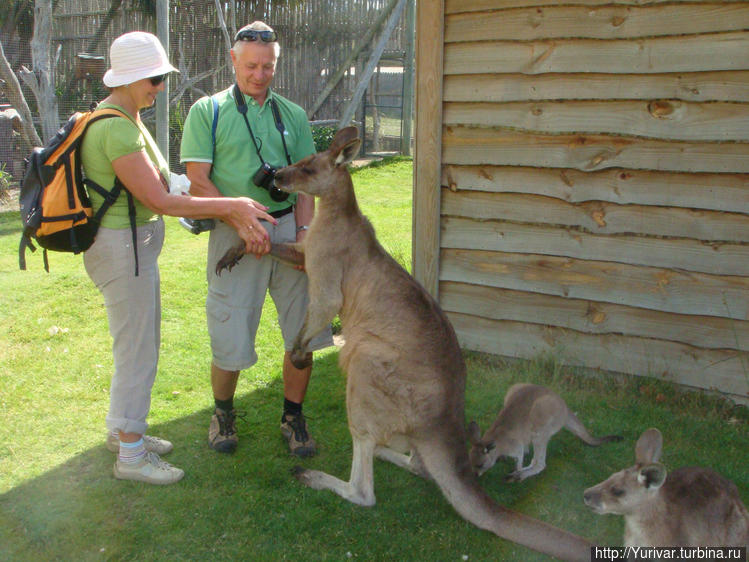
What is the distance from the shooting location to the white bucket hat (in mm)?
3672

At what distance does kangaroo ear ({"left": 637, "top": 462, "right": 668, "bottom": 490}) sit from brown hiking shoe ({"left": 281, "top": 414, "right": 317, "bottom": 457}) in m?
2.24

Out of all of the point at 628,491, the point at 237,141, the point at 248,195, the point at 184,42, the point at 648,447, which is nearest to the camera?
the point at 628,491

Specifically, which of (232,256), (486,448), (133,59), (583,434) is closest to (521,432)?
(486,448)

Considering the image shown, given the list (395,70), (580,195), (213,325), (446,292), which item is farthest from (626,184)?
(395,70)

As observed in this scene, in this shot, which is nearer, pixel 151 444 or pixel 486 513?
pixel 486 513

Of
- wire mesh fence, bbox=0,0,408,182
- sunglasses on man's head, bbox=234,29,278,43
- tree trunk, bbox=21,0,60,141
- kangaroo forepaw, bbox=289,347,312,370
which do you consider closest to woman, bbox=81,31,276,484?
sunglasses on man's head, bbox=234,29,278,43

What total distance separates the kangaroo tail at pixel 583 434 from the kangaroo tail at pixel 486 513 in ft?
3.48

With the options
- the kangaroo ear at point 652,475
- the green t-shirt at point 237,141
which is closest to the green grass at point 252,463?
the kangaroo ear at point 652,475

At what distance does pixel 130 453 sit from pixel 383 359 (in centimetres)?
163

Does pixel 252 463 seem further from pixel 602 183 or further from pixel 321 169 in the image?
pixel 602 183

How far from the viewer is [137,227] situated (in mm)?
3934

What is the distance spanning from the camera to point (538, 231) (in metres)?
5.67

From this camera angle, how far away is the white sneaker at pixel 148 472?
4.20 metres

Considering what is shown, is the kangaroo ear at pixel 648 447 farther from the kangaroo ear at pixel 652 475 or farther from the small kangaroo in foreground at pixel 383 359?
the small kangaroo in foreground at pixel 383 359
